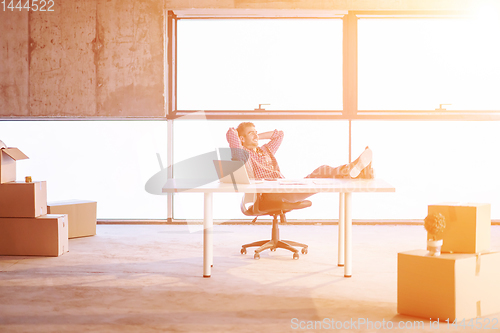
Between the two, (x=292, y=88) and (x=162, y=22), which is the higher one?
(x=162, y=22)

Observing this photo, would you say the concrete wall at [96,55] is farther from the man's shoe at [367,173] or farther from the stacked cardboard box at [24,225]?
the man's shoe at [367,173]

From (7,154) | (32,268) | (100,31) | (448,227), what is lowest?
A: (32,268)

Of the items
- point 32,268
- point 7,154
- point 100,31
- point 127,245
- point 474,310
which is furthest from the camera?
point 100,31

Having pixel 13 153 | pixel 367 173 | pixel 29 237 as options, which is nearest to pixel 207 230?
pixel 367 173

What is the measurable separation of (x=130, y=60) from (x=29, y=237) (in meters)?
2.51

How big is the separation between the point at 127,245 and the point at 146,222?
1.31 metres

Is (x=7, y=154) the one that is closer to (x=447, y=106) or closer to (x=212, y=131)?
(x=212, y=131)

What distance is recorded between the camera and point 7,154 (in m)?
4.21

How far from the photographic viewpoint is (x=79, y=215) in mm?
5051

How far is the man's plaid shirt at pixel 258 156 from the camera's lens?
4.05 m

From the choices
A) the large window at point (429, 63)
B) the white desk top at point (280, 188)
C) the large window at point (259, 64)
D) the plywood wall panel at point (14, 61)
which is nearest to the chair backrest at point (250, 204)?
the white desk top at point (280, 188)

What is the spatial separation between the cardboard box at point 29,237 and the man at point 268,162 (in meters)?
1.65

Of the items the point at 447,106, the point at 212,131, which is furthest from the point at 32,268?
the point at 447,106

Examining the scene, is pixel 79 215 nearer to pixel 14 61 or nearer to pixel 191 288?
pixel 14 61
